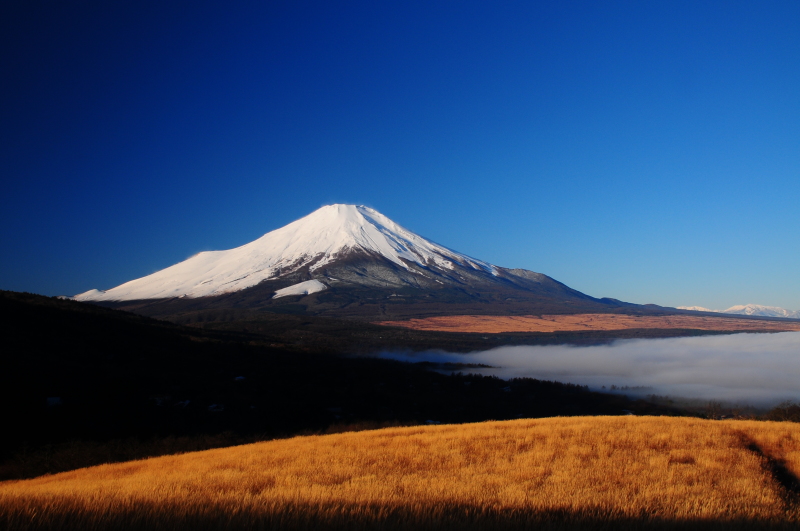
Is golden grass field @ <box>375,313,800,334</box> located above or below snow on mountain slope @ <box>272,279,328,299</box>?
below

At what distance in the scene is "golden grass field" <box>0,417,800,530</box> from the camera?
5.46m

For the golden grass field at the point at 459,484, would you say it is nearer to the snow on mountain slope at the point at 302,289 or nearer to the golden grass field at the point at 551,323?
the golden grass field at the point at 551,323

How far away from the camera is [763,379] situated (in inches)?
2498

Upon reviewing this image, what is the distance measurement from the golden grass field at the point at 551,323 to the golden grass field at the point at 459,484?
108141 millimetres

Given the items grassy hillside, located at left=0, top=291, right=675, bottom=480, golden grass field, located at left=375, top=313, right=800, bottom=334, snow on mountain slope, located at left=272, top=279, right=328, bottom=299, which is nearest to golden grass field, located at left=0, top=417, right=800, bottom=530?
grassy hillside, located at left=0, top=291, right=675, bottom=480

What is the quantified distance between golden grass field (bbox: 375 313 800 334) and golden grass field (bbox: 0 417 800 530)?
10814 cm

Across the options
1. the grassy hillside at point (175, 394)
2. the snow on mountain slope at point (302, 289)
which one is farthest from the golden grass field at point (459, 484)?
the snow on mountain slope at point (302, 289)

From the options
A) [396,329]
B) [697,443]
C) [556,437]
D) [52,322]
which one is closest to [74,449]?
[556,437]

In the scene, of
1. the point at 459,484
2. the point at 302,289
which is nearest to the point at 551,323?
the point at 302,289

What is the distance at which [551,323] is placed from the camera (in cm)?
14850

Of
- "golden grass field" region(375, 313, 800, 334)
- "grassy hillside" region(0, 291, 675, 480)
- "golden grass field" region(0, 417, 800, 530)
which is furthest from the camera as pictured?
"golden grass field" region(375, 313, 800, 334)

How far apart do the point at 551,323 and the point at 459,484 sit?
148m

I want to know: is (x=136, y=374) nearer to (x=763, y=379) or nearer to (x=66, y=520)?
(x=66, y=520)

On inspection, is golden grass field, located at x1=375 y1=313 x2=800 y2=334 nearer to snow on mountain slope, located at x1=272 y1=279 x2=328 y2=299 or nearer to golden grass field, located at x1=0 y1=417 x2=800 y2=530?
snow on mountain slope, located at x1=272 y1=279 x2=328 y2=299
